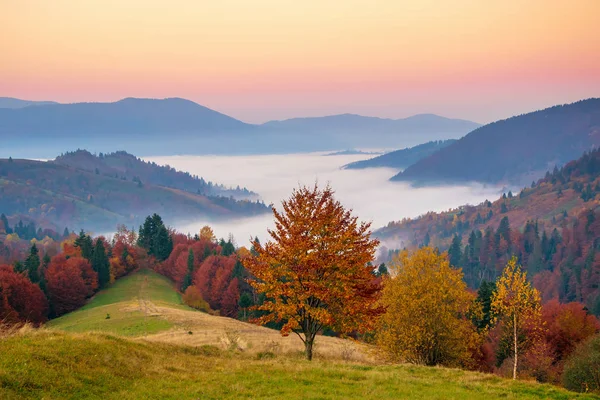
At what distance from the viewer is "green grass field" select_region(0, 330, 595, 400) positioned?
20625 millimetres

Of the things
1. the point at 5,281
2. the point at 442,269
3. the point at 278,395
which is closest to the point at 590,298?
the point at 442,269

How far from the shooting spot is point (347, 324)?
3328 cm

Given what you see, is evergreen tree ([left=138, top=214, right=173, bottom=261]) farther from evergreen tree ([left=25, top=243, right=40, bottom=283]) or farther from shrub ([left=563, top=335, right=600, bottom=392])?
shrub ([left=563, top=335, right=600, bottom=392])

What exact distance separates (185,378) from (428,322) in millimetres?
23015

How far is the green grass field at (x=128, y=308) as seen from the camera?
6103 centimetres

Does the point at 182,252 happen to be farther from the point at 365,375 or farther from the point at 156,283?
the point at 365,375

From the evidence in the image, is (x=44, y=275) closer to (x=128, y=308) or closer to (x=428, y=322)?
(x=128, y=308)

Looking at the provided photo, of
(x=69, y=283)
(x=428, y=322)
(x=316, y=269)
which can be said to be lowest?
(x=69, y=283)

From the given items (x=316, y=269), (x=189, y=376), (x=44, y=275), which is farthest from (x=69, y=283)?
(x=189, y=376)

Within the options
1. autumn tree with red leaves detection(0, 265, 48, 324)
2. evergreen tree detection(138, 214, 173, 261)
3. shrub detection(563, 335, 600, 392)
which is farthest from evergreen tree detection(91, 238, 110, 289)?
shrub detection(563, 335, 600, 392)

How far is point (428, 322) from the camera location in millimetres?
41625

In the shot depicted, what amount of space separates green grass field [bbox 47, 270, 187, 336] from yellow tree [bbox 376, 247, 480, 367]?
21.5 m

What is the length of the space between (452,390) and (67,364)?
16.3 m

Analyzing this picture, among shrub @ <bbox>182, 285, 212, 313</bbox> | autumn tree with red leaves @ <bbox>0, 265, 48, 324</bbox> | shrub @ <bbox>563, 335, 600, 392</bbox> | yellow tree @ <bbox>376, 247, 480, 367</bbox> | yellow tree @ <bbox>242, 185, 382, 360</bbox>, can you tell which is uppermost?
yellow tree @ <bbox>242, 185, 382, 360</bbox>
